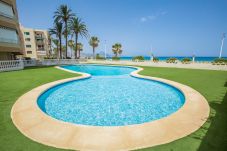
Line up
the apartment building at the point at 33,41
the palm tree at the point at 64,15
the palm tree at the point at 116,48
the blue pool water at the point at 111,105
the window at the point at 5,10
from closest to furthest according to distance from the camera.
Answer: the blue pool water at the point at 111,105
the window at the point at 5,10
the palm tree at the point at 64,15
the apartment building at the point at 33,41
the palm tree at the point at 116,48

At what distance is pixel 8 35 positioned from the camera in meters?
20.2

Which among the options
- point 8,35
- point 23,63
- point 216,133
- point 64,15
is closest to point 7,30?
point 8,35

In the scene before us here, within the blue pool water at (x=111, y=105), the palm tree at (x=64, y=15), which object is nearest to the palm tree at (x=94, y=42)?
the palm tree at (x=64, y=15)

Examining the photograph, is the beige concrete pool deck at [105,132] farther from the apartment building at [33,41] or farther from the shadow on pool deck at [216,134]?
the apartment building at [33,41]

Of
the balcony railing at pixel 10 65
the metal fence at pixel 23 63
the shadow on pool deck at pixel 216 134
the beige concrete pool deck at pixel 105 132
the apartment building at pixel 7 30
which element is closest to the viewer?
the shadow on pool deck at pixel 216 134

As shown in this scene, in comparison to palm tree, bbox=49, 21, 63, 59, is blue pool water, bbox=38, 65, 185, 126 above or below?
below

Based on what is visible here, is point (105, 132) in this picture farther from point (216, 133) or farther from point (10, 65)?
point (10, 65)

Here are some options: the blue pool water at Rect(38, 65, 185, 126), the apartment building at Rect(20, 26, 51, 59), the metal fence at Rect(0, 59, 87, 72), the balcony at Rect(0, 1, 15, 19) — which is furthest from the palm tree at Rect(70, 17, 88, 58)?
the blue pool water at Rect(38, 65, 185, 126)

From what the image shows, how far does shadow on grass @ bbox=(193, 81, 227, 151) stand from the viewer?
3.12 metres

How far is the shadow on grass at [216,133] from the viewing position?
123 inches

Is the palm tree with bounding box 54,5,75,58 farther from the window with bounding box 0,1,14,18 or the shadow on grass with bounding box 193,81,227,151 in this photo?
the shadow on grass with bounding box 193,81,227,151

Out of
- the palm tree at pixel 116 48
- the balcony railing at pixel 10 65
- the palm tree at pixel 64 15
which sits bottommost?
the balcony railing at pixel 10 65

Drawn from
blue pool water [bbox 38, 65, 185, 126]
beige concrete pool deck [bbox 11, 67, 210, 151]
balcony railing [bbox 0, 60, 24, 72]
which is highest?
balcony railing [bbox 0, 60, 24, 72]

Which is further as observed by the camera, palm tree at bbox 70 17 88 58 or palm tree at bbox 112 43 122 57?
palm tree at bbox 112 43 122 57
